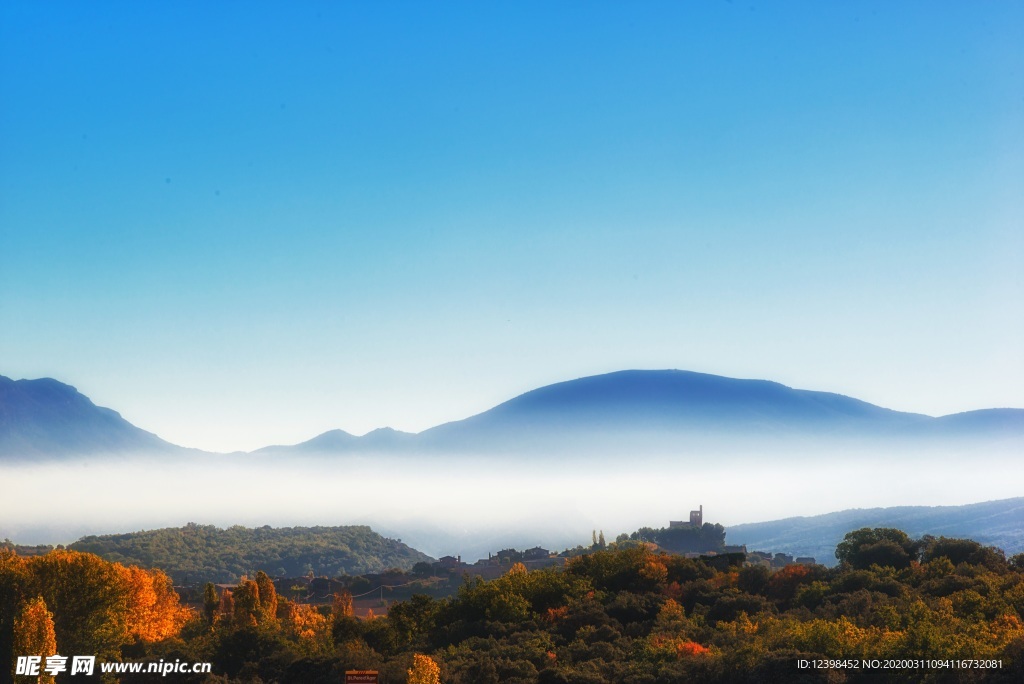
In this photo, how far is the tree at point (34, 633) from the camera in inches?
1144

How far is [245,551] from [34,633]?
147 meters

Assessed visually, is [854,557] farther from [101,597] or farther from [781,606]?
[101,597]

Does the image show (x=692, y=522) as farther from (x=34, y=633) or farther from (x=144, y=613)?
(x=34, y=633)

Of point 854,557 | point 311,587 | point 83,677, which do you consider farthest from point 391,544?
point 83,677

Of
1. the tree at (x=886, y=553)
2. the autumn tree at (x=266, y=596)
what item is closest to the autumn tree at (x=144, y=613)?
the autumn tree at (x=266, y=596)

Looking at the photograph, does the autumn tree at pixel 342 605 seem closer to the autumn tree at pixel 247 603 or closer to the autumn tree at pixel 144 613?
the autumn tree at pixel 247 603

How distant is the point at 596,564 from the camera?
46.4 m

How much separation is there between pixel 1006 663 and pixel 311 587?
76.6 m

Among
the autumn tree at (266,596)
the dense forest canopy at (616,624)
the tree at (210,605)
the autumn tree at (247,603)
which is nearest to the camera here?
the dense forest canopy at (616,624)

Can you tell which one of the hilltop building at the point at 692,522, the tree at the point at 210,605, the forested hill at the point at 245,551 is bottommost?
the forested hill at the point at 245,551

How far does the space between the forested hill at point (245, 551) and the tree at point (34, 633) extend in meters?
114

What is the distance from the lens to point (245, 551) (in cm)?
17038

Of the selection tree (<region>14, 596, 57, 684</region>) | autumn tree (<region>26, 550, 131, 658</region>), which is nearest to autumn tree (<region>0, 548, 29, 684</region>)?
autumn tree (<region>26, 550, 131, 658</region>)

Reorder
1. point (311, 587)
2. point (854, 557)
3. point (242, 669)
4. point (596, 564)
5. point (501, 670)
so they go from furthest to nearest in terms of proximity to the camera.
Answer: point (311, 587) < point (854, 557) < point (596, 564) < point (242, 669) < point (501, 670)
